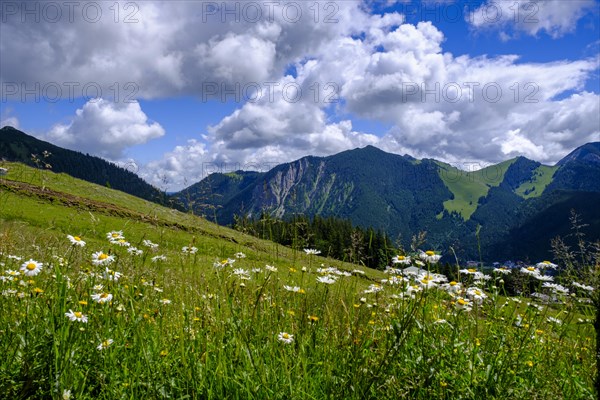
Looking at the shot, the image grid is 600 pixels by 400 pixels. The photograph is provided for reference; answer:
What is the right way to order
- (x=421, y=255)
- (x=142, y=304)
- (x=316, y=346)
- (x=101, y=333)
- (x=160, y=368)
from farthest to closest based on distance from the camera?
(x=142, y=304)
(x=421, y=255)
(x=316, y=346)
(x=101, y=333)
(x=160, y=368)

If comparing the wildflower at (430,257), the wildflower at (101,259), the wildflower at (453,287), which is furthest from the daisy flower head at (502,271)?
the wildflower at (101,259)

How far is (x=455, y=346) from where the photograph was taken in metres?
3.53

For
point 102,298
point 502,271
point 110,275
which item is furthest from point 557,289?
point 110,275

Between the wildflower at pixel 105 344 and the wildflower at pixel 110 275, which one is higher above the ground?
the wildflower at pixel 110 275

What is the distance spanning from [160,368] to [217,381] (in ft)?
1.74

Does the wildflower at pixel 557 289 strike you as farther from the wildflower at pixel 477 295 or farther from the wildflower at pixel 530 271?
the wildflower at pixel 477 295

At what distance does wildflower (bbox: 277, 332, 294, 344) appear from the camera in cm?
359

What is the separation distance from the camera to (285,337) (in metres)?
3.75

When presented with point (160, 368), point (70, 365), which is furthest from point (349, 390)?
point (70, 365)

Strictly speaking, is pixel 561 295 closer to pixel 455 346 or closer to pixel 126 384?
pixel 455 346

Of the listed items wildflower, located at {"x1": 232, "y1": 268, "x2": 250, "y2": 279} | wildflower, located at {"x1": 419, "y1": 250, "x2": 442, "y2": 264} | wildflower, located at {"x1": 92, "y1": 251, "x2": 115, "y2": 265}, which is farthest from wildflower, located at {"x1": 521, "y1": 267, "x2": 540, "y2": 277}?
wildflower, located at {"x1": 92, "y1": 251, "x2": 115, "y2": 265}

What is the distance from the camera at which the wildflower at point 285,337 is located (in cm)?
359

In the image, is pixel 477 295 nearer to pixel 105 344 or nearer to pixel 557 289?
pixel 557 289

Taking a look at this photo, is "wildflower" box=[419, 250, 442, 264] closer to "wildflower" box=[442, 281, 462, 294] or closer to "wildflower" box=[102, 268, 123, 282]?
"wildflower" box=[442, 281, 462, 294]
